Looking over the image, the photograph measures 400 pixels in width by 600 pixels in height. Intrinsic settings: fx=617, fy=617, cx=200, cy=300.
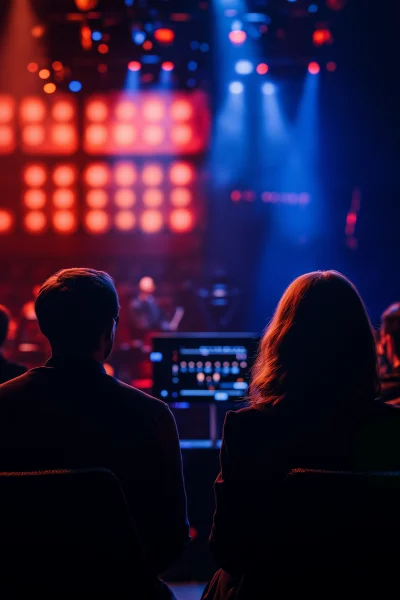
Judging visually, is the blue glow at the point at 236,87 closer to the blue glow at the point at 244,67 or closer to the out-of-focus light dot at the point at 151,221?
the blue glow at the point at 244,67

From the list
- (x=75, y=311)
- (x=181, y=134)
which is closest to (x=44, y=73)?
(x=181, y=134)

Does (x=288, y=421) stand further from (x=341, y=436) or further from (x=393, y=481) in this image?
(x=393, y=481)

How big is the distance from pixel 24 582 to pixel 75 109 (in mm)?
9352

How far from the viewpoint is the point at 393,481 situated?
1374mm

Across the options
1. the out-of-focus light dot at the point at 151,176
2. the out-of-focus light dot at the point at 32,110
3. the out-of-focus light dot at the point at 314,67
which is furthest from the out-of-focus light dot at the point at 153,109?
the out-of-focus light dot at the point at 314,67

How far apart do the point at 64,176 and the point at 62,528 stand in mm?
9083

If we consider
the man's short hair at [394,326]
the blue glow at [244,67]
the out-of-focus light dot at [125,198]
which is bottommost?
the man's short hair at [394,326]

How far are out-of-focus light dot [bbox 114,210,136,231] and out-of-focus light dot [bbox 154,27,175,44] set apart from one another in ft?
8.47

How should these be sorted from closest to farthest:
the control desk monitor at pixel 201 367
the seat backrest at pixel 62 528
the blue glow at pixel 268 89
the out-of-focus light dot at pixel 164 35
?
the seat backrest at pixel 62 528 < the control desk monitor at pixel 201 367 < the out-of-focus light dot at pixel 164 35 < the blue glow at pixel 268 89

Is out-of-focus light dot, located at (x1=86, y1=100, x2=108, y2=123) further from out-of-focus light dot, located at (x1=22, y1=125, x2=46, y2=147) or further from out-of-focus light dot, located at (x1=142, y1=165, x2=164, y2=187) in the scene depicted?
out-of-focus light dot, located at (x1=142, y1=165, x2=164, y2=187)

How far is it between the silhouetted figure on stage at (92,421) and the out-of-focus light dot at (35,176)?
339 inches

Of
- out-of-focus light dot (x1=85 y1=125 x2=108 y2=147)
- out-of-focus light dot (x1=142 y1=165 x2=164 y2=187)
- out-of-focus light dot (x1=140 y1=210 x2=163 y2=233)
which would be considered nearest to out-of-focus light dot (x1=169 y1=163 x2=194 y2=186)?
out-of-focus light dot (x1=142 y1=165 x2=164 y2=187)

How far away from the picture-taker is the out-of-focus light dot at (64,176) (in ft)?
32.4

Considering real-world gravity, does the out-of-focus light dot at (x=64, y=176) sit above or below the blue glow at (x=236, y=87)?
below
